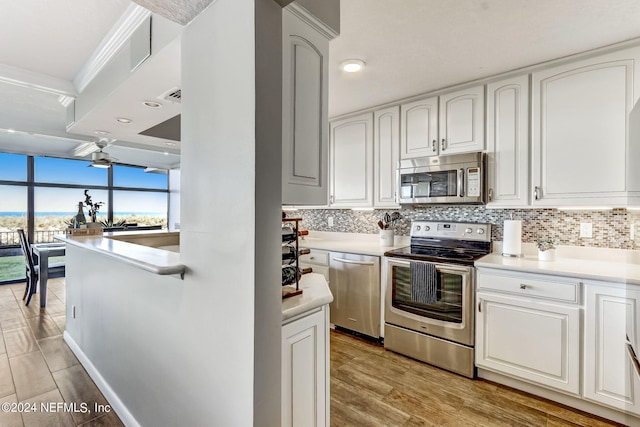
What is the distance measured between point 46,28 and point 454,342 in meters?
3.54

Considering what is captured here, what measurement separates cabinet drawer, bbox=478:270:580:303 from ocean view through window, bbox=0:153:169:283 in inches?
218

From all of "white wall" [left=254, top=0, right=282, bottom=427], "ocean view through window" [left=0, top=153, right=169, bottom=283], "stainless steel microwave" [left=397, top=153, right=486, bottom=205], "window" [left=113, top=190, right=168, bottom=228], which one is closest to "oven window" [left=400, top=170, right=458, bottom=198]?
"stainless steel microwave" [left=397, top=153, right=486, bottom=205]

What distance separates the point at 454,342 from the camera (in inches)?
92.2

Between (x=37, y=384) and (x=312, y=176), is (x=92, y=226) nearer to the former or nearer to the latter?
(x=37, y=384)

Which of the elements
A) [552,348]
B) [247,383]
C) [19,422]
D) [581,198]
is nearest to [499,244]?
[581,198]

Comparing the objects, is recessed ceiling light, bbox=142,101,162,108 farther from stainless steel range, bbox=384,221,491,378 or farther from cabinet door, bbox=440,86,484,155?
cabinet door, bbox=440,86,484,155

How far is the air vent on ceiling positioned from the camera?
196 centimetres

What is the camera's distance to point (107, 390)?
6.61 feet

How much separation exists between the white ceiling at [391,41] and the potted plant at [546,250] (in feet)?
4.36

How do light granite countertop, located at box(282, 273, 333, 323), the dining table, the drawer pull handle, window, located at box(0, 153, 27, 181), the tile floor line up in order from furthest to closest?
1. window, located at box(0, 153, 27, 181)
2. the dining table
3. the tile floor
4. the drawer pull handle
5. light granite countertop, located at box(282, 273, 333, 323)

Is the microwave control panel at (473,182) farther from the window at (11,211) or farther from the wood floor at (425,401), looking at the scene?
the window at (11,211)

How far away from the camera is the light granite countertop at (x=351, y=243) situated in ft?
9.84

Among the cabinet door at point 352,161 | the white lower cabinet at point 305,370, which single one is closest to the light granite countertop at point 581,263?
the cabinet door at point 352,161

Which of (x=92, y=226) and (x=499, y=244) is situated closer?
(x=499, y=244)
